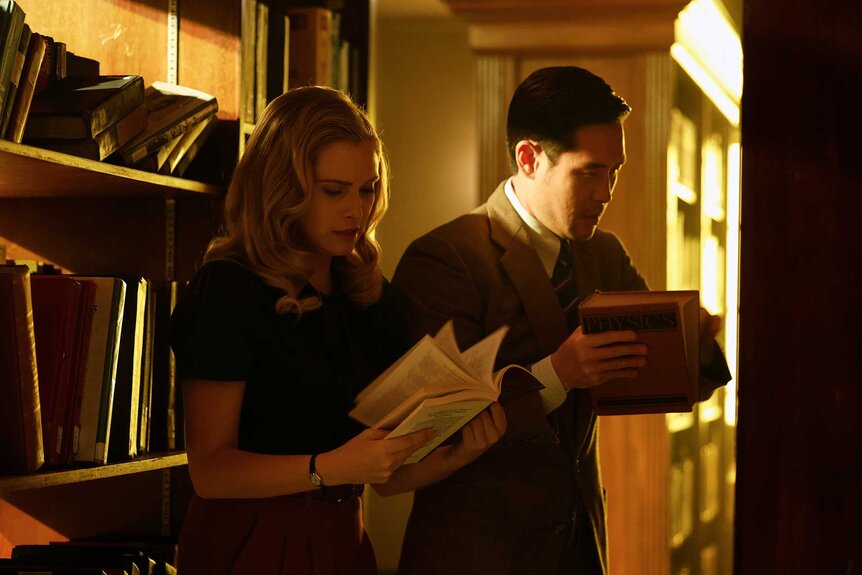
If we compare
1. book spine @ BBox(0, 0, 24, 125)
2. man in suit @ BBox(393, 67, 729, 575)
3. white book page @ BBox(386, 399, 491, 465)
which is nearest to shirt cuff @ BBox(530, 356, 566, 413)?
man in suit @ BBox(393, 67, 729, 575)

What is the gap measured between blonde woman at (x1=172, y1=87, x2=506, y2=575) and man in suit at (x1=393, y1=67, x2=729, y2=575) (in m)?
0.15

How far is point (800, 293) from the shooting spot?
1.86 ft

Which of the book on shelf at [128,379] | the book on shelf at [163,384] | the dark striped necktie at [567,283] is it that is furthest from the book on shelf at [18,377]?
the dark striped necktie at [567,283]

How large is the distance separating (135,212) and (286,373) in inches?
26.7

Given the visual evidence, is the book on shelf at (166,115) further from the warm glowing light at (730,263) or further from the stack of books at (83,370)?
the warm glowing light at (730,263)

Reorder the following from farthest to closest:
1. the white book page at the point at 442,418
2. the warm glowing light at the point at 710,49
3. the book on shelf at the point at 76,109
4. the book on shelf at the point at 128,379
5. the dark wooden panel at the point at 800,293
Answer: the warm glowing light at the point at 710,49 < the book on shelf at the point at 128,379 < the book on shelf at the point at 76,109 < the white book page at the point at 442,418 < the dark wooden panel at the point at 800,293

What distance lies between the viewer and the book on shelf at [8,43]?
46.0 inches

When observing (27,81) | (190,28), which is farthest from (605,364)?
(190,28)

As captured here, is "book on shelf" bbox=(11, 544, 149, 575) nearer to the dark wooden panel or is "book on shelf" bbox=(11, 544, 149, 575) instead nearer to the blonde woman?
the blonde woman

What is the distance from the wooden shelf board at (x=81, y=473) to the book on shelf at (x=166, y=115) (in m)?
0.47

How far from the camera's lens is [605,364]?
135 cm

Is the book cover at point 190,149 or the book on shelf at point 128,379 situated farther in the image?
the book cover at point 190,149

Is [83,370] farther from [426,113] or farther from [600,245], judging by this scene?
[426,113]

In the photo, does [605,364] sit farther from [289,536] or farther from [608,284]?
[289,536]
